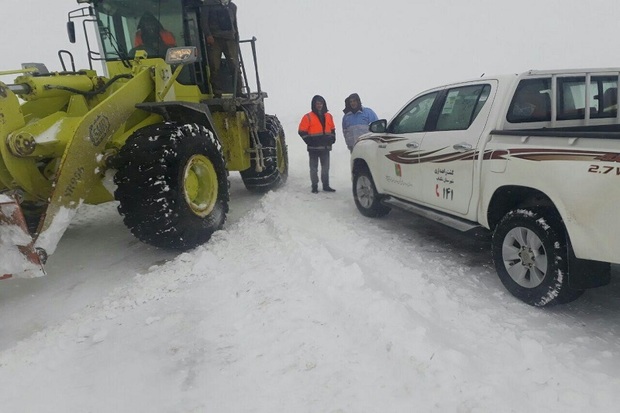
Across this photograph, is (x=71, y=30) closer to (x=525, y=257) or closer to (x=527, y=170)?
(x=527, y=170)

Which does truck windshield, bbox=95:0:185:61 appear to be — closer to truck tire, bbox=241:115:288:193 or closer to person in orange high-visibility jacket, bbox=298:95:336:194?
truck tire, bbox=241:115:288:193

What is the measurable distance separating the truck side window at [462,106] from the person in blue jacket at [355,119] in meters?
3.99

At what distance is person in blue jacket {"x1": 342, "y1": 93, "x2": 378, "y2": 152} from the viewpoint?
867 centimetres

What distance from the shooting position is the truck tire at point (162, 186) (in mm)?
4215

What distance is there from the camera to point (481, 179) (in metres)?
3.92

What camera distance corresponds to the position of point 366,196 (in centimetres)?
639

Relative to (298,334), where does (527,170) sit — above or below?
above

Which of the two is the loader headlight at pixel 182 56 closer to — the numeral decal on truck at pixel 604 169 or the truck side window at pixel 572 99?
the truck side window at pixel 572 99

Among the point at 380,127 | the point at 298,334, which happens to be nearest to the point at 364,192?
the point at 380,127

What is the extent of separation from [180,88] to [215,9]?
122 cm

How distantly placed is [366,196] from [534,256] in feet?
10.3

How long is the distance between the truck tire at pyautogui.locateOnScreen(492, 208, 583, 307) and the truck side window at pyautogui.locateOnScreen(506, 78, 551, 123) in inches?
37.5

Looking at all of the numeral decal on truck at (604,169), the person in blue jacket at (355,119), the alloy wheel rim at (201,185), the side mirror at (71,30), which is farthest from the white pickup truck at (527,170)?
the side mirror at (71,30)

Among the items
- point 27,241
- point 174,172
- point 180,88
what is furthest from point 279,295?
point 180,88
